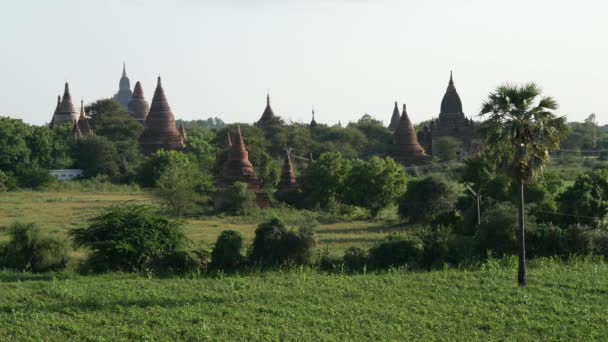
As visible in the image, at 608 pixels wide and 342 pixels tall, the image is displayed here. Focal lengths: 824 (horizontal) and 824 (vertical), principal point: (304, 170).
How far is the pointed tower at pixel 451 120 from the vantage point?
62.8 m

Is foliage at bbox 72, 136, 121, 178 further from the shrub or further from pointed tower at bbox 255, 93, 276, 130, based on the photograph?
the shrub

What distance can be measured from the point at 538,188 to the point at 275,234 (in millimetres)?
12223

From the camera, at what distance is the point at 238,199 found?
3772cm

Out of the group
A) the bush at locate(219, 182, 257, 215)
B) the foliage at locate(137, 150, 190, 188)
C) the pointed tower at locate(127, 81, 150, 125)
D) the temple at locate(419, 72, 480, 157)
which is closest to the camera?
the bush at locate(219, 182, 257, 215)

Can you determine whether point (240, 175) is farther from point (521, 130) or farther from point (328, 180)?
point (521, 130)

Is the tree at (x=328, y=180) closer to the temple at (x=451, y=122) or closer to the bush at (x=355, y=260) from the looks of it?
the bush at (x=355, y=260)

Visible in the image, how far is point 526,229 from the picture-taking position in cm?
2050

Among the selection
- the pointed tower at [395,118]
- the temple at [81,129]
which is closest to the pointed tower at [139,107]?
the temple at [81,129]

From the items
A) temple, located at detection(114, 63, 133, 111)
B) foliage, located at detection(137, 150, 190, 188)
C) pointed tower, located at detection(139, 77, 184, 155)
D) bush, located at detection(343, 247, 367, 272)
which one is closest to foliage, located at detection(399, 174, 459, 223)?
bush, located at detection(343, 247, 367, 272)

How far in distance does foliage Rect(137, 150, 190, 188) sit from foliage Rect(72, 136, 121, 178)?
182 inches

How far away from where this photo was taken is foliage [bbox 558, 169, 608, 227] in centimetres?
2477

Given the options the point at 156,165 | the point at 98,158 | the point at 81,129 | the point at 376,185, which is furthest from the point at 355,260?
the point at 81,129

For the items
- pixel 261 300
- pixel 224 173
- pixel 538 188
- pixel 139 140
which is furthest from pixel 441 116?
pixel 261 300

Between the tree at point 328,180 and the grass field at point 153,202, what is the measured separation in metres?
2.36
